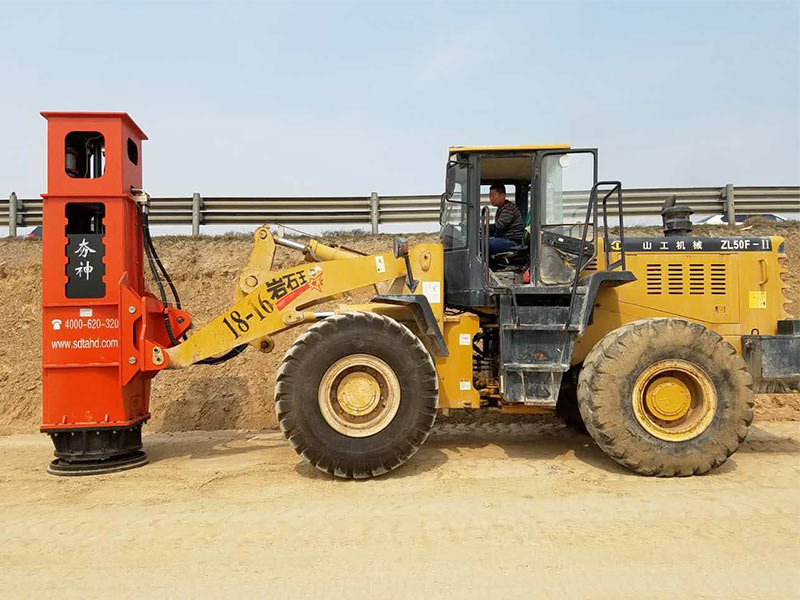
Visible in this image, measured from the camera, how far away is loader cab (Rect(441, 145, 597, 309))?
628cm

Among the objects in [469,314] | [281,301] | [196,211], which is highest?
[196,211]

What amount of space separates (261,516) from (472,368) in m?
2.69

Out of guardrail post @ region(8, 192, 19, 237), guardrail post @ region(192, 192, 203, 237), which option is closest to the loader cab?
guardrail post @ region(192, 192, 203, 237)

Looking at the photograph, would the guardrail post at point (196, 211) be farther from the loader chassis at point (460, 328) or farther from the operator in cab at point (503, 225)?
the operator in cab at point (503, 225)

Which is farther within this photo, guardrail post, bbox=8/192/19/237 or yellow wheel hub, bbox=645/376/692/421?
guardrail post, bbox=8/192/19/237

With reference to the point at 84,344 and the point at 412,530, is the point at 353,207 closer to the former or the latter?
the point at 84,344

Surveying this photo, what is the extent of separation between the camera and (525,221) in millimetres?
6672

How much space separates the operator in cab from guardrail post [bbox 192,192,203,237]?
26.2ft

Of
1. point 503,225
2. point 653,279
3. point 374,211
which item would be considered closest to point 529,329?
point 503,225

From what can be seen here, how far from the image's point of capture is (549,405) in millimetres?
6137

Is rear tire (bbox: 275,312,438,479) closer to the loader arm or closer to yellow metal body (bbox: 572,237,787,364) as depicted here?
the loader arm

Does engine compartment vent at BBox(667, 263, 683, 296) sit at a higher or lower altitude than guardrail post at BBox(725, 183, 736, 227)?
lower

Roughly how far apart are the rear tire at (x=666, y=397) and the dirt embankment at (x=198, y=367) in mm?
3604

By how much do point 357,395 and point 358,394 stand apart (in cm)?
1
